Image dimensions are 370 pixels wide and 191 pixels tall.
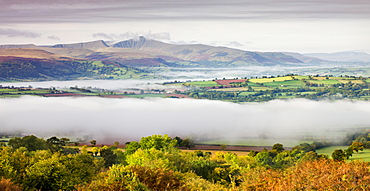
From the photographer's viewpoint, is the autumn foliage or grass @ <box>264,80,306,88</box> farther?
grass @ <box>264,80,306,88</box>

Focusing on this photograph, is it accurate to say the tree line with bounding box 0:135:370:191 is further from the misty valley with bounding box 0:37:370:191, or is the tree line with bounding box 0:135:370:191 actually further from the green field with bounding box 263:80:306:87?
the green field with bounding box 263:80:306:87

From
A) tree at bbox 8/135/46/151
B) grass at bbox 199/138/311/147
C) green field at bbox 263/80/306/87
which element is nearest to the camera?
tree at bbox 8/135/46/151

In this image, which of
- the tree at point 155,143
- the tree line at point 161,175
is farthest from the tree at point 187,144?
the tree line at point 161,175

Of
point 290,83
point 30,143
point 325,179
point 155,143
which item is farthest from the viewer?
point 290,83

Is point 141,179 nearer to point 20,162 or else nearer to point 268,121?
point 20,162

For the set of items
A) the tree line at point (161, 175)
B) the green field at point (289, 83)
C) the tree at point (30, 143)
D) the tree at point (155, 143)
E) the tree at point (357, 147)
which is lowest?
the tree at point (357, 147)

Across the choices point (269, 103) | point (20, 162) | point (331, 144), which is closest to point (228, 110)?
point (269, 103)

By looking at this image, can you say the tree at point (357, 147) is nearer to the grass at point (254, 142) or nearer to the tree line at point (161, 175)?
the grass at point (254, 142)

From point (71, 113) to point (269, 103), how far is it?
84.8 meters

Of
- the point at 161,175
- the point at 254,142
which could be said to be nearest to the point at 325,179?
Answer: the point at 161,175

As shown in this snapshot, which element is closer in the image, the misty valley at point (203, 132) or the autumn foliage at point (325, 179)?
the autumn foliage at point (325, 179)

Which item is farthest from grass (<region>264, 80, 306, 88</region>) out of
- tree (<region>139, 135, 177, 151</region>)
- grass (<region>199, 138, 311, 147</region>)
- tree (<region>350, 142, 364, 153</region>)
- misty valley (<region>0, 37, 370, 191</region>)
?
tree (<region>139, 135, 177, 151</region>)

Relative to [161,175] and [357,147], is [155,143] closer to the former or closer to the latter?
[161,175]

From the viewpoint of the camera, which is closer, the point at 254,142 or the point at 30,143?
the point at 30,143
